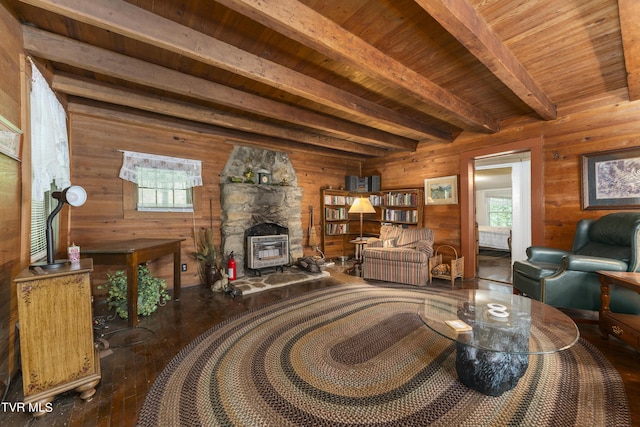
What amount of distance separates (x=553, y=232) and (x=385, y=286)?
232 centimetres

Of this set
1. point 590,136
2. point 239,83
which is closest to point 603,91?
point 590,136

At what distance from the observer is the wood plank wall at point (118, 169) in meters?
3.16

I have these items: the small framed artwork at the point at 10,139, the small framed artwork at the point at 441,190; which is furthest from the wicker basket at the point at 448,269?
the small framed artwork at the point at 10,139

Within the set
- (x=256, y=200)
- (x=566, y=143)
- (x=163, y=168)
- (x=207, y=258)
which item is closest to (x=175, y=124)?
(x=163, y=168)

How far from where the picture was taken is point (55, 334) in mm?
1456

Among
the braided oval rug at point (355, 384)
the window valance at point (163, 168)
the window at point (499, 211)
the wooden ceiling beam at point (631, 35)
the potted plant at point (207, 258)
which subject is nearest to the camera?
the braided oval rug at point (355, 384)

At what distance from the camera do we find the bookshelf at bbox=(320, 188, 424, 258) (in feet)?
16.7

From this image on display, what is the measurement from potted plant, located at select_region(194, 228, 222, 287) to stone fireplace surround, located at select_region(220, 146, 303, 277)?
247 mm

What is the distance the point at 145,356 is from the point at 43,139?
186 centimetres

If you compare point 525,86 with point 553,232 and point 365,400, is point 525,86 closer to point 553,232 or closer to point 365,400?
point 553,232

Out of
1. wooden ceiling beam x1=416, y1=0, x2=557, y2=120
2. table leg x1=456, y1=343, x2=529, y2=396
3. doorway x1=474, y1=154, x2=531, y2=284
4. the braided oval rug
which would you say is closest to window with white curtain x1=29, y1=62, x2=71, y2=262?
the braided oval rug

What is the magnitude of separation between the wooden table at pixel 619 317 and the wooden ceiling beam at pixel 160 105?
3.75 m

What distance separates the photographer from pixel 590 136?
3127 mm

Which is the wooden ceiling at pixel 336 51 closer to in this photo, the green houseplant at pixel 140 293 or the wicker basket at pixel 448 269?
the green houseplant at pixel 140 293
